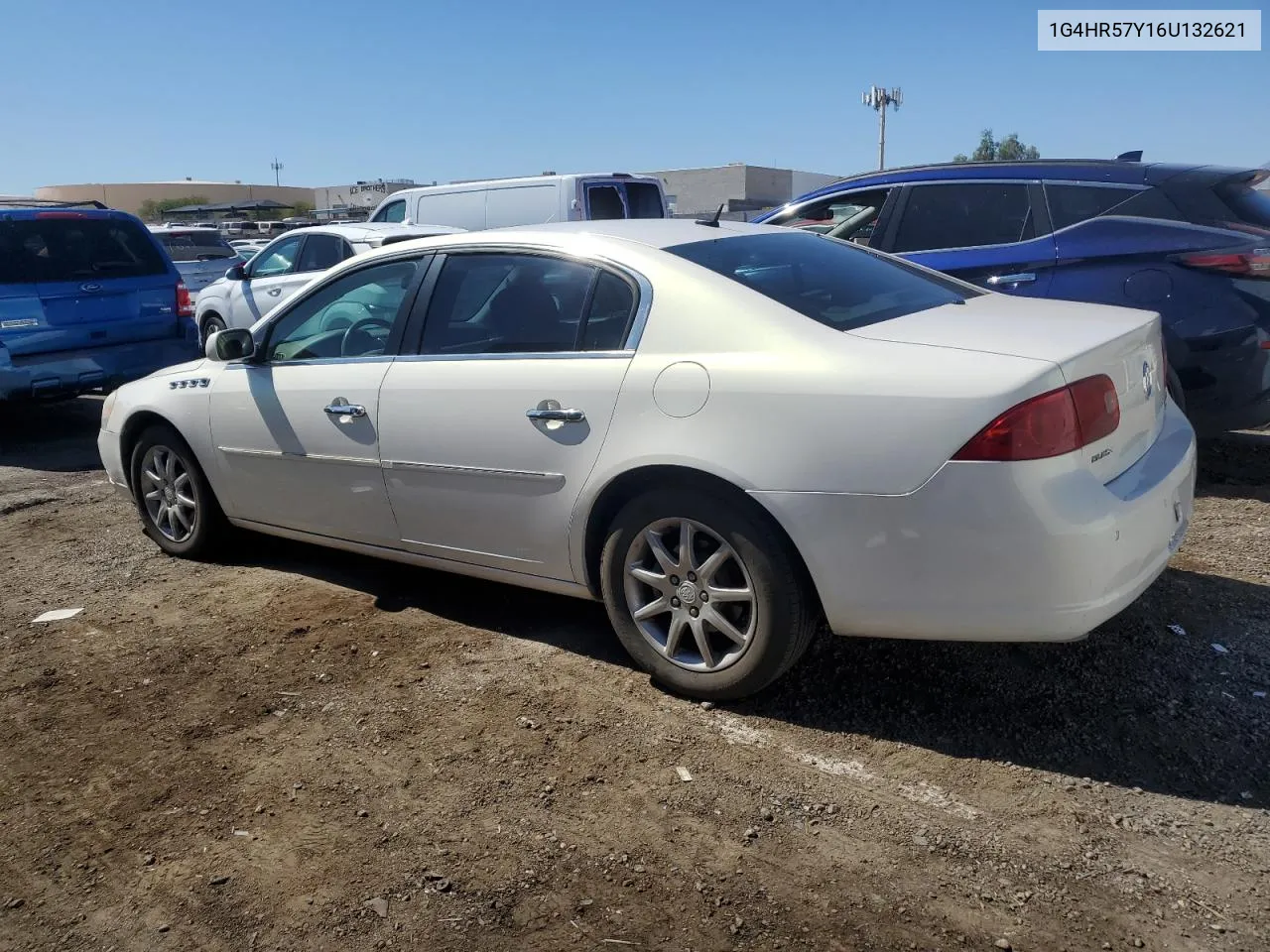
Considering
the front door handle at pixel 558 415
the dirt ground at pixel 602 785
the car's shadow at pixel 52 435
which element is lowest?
the dirt ground at pixel 602 785

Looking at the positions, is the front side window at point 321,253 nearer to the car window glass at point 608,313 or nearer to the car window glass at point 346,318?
the car window glass at point 346,318

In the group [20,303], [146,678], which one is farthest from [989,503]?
[20,303]

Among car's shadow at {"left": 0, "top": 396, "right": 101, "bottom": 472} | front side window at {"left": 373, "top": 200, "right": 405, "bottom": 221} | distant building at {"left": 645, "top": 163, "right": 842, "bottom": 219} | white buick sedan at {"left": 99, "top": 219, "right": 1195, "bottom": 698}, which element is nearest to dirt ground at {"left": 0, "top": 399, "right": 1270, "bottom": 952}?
white buick sedan at {"left": 99, "top": 219, "right": 1195, "bottom": 698}

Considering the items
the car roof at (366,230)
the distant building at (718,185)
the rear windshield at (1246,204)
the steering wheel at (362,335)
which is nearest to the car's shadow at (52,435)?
the car roof at (366,230)

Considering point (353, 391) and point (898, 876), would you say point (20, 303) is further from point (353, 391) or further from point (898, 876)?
point (898, 876)

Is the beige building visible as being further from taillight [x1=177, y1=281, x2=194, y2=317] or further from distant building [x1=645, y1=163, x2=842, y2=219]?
taillight [x1=177, y1=281, x2=194, y2=317]

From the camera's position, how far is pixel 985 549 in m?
2.98

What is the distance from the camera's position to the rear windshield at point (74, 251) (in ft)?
27.1

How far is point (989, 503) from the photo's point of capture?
2.94 metres

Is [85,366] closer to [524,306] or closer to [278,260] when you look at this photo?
[278,260]

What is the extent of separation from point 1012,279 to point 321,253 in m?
8.07

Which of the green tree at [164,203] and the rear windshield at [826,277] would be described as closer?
the rear windshield at [826,277]

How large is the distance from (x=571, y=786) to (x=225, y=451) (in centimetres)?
272

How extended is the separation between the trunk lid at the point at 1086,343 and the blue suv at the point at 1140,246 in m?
2.03
